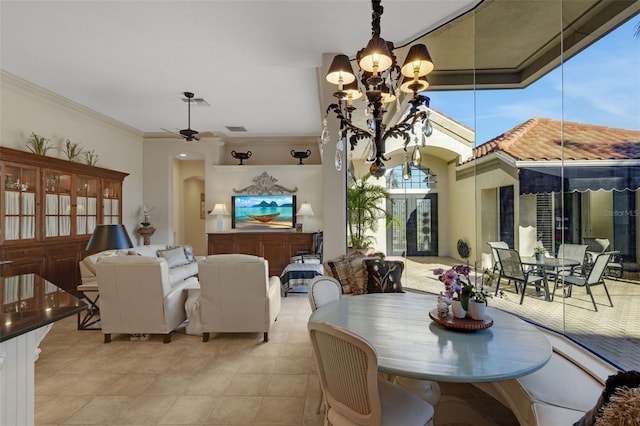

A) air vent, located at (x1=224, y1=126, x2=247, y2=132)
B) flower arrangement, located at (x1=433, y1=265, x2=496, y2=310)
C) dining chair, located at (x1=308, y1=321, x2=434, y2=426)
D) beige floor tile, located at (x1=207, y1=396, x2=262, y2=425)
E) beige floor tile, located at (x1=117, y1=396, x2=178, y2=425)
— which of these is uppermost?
air vent, located at (x1=224, y1=126, x2=247, y2=132)

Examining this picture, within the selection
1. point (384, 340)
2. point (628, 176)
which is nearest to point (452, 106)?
point (628, 176)

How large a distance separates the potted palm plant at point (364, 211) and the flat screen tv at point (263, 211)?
115 inches

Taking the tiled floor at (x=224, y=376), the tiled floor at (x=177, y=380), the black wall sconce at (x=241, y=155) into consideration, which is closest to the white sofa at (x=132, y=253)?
the tiled floor at (x=177, y=380)

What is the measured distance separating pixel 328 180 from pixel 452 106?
1705 mm

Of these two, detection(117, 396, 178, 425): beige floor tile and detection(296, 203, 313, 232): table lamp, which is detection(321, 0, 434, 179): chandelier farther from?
detection(296, 203, 313, 232): table lamp

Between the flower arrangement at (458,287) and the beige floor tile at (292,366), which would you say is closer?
the flower arrangement at (458,287)

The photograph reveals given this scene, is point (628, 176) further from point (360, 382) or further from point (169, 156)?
point (169, 156)

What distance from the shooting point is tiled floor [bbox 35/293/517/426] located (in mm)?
2158

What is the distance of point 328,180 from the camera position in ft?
11.3

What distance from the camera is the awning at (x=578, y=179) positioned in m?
1.84

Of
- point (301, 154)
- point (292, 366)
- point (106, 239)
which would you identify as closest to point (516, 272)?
point (292, 366)

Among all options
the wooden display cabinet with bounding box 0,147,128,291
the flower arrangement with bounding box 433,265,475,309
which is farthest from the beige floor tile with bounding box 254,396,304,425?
the wooden display cabinet with bounding box 0,147,128,291

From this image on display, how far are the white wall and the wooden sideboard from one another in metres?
1.87

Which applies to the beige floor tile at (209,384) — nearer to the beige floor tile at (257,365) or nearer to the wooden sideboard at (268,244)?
the beige floor tile at (257,365)
